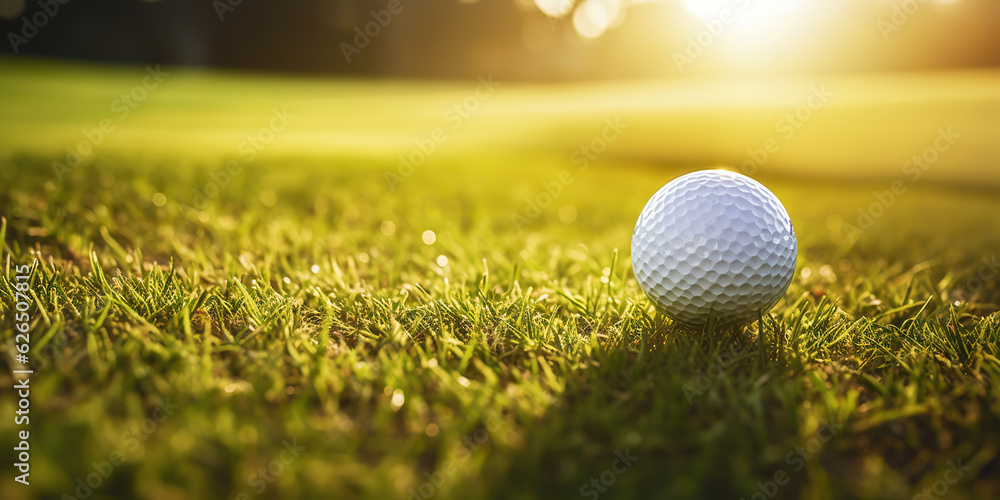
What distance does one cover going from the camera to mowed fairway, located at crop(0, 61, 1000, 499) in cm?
155

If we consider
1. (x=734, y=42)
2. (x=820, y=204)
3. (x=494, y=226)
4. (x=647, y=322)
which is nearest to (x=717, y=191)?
(x=647, y=322)

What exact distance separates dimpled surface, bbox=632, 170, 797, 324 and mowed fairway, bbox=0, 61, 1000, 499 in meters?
Answer: 0.15

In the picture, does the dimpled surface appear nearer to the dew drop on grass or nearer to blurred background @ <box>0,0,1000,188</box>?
the dew drop on grass

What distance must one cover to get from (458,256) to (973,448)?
2600 millimetres

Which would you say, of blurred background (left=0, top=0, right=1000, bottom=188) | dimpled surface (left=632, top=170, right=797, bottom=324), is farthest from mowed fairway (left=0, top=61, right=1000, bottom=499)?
blurred background (left=0, top=0, right=1000, bottom=188)

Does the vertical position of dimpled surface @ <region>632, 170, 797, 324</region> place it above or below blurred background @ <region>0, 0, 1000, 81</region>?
below

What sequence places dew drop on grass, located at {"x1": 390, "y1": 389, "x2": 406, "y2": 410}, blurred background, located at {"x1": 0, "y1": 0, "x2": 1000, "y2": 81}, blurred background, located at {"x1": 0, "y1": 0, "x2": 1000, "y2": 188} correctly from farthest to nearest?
blurred background, located at {"x1": 0, "y1": 0, "x2": 1000, "y2": 81}, blurred background, located at {"x1": 0, "y1": 0, "x2": 1000, "y2": 188}, dew drop on grass, located at {"x1": 390, "y1": 389, "x2": 406, "y2": 410}

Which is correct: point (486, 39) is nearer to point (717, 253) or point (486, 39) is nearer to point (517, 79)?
point (517, 79)

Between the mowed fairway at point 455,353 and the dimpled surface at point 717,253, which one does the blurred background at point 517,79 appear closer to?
the mowed fairway at point 455,353

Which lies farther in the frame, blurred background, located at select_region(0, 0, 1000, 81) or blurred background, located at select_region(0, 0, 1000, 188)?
blurred background, located at select_region(0, 0, 1000, 81)

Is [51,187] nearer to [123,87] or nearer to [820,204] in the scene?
[820,204]

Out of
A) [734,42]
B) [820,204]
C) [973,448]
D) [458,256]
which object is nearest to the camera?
[973,448]

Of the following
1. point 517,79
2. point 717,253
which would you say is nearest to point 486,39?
point 517,79

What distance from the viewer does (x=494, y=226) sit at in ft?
15.0
